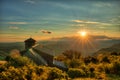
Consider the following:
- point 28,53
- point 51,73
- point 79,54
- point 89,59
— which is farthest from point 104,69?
point 79,54

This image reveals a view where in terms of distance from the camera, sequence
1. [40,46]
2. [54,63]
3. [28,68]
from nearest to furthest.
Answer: [28,68]
[54,63]
[40,46]

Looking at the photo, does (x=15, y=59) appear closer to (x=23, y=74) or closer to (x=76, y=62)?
(x=23, y=74)

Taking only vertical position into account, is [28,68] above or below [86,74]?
above

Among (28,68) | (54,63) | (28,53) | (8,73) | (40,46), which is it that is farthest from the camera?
(40,46)

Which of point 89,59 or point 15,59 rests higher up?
point 15,59

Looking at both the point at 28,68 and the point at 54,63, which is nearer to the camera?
the point at 28,68

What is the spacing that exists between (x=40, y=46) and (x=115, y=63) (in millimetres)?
7682

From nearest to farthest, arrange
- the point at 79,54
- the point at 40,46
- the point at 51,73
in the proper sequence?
the point at 51,73 → the point at 40,46 → the point at 79,54

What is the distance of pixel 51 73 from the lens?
14.3 metres

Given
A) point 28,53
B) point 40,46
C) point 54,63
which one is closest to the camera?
point 28,53

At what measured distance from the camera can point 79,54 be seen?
46.5 metres

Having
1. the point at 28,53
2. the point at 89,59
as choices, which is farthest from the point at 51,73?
the point at 89,59

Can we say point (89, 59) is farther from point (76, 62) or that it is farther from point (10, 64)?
point (10, 64)

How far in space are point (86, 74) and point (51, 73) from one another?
274 inches
